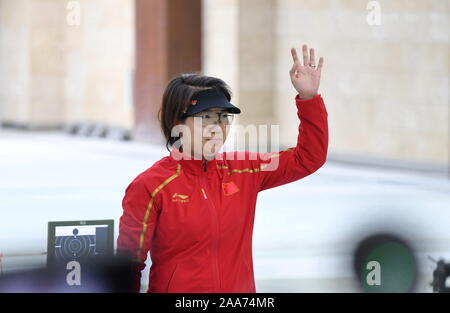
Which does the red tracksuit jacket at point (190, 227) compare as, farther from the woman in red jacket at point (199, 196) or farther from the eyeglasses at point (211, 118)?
the eyeglasses at point (211, 118)

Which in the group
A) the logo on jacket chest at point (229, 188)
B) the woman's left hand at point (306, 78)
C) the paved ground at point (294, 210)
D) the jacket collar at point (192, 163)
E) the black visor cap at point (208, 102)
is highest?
the woman's left hand at point (306, 78)

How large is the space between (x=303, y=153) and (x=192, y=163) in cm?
43

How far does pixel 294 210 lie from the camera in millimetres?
9695

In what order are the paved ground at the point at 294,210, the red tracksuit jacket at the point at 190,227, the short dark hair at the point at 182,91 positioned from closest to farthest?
the red tracksuit jacket at the point at 190,227 < the short dark hair at the point at 182,91 < the paved ground at the point at 294,210

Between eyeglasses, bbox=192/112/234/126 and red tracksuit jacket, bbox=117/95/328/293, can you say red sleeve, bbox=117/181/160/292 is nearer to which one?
red tracksuit jacket, bbox=117/95/328/293

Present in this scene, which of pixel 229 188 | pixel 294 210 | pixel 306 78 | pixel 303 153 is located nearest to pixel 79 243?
pixel 229 188

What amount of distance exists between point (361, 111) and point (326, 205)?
16.0 ft

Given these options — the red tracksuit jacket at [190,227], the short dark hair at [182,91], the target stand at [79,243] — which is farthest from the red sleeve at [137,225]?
the short dark hair at [182,91]

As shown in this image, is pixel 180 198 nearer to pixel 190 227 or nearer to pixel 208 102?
pixel 190 227

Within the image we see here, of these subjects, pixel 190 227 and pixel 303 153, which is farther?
pixel 303 153

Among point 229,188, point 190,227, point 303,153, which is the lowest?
point 190,227

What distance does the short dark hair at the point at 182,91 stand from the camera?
282 centimetres
